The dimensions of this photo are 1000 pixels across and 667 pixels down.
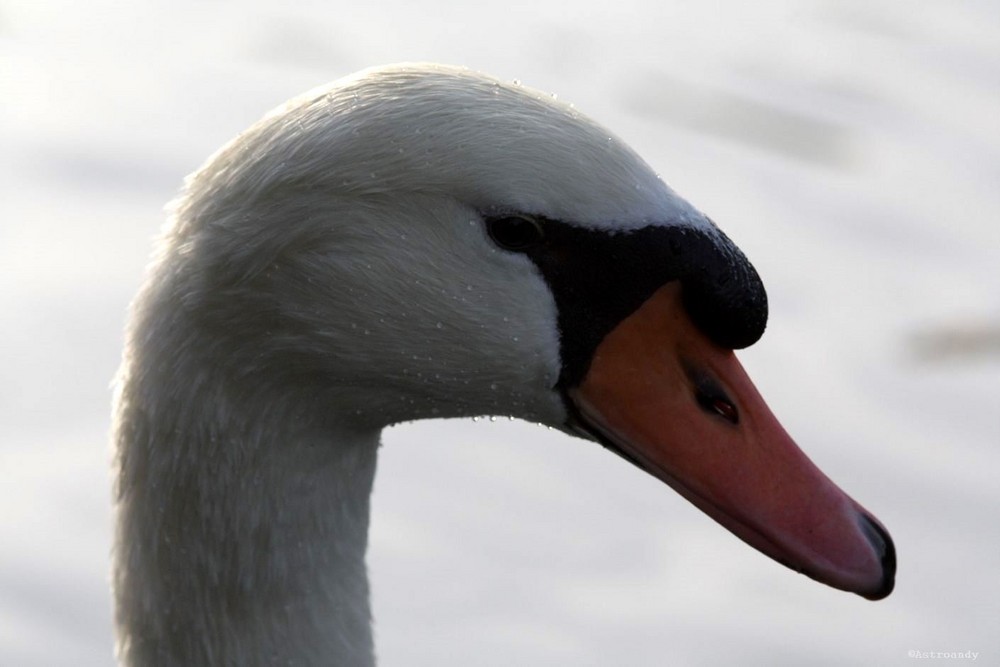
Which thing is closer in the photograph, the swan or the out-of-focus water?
the swan

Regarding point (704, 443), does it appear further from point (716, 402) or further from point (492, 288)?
point (492, 288)

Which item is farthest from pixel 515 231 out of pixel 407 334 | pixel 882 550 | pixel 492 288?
pixel 882 550

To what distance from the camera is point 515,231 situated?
3.43 m

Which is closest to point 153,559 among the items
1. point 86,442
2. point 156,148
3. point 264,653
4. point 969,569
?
point 264,653

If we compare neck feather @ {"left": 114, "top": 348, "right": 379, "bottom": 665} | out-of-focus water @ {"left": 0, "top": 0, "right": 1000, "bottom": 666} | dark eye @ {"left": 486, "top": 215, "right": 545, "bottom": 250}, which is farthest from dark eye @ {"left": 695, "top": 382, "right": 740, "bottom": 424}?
out-of-focus water @ {"left": 0, "top": 0, "right": 1000, "bottom": 666}

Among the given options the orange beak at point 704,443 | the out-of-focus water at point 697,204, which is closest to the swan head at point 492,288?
the orange beak at point 704,443

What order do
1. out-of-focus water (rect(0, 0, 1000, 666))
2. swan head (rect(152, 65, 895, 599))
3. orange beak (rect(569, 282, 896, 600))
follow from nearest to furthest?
swan head (rect(152, 65, 895, 599)) → orange beak (rect(569, 282, 896, 600)) → out-of-focus water (rect(0, 0, 1000, 666))

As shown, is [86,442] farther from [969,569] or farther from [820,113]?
[820,113]

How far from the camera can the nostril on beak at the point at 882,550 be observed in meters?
3.59

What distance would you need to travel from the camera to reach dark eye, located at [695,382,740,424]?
3.59 metres

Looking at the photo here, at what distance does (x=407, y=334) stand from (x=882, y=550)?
93 centimetres

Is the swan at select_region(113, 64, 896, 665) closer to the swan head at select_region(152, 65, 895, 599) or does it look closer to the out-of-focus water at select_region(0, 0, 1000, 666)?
the swan head at select_region(152, 65, 895, 599)

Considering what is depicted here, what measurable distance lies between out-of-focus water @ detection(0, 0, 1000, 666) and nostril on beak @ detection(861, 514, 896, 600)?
2641mm

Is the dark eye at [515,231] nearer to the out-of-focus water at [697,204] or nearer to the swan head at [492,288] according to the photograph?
the swan head at [492,288]
